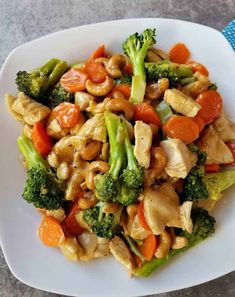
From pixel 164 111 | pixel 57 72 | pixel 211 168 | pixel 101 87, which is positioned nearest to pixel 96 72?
pixel 101 87

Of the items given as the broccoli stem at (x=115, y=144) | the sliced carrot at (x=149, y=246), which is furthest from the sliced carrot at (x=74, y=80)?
the sliced carrot at (x=149, y=246)

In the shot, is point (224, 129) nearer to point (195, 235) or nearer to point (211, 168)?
point (211, 168)

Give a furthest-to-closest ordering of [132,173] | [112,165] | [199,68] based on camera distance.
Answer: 1. [199,68]
2. [112,165]
3. [132,173]

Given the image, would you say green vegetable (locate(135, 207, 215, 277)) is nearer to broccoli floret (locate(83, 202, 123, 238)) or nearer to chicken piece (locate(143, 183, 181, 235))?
chicken piece (locate(143, 183, 181, 235))

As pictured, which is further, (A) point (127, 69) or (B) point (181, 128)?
(A) point (127, 69)

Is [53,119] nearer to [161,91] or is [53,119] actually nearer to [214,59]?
[161,91]

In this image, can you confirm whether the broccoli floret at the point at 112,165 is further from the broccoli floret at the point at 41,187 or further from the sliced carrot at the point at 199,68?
the sliced carrot at the point at 199,68
